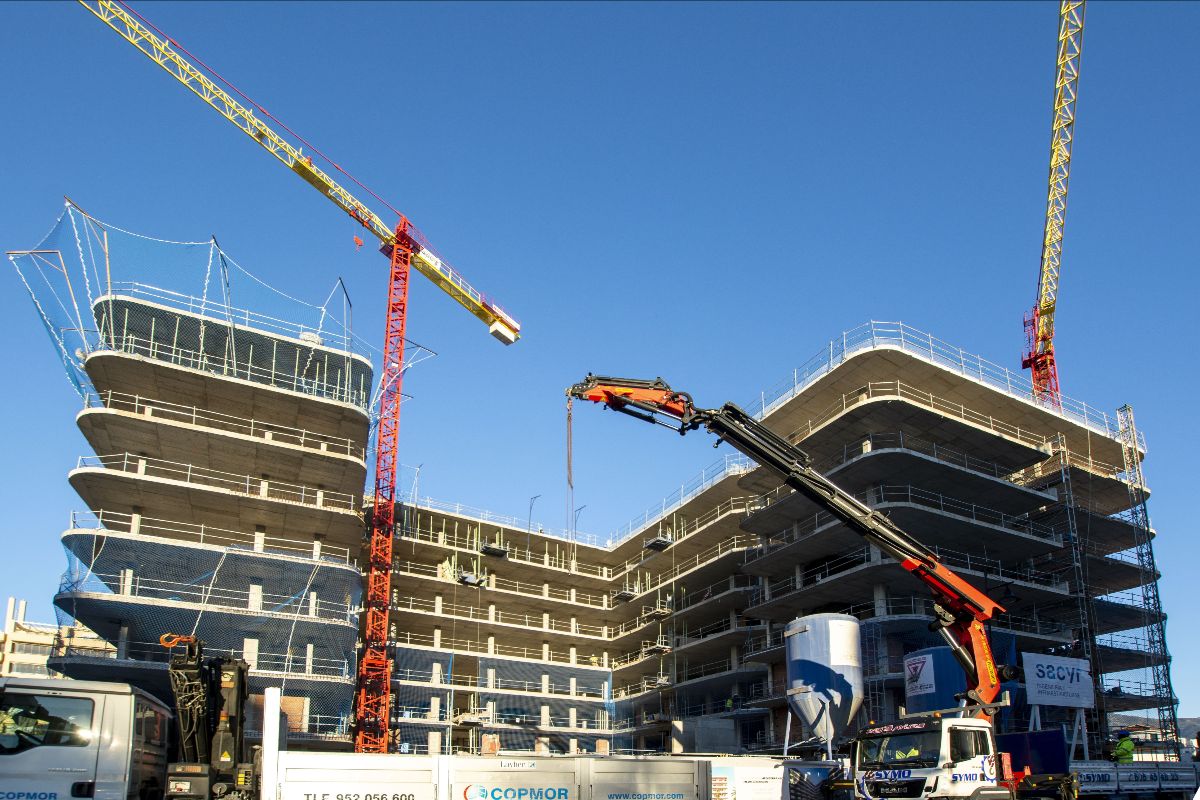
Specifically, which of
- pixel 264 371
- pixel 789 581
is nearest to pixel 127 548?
pixel 264 371

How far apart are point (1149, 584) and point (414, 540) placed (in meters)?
46.0

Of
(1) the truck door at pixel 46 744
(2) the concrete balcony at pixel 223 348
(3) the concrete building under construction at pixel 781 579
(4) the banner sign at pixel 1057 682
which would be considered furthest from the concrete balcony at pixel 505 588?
(1) the truck door at pixel 46 744

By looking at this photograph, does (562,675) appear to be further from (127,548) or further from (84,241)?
(84,241)

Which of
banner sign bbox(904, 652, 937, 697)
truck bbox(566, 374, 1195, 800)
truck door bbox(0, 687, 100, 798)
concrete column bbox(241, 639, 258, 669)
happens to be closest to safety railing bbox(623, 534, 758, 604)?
banner sign bbox(904, 652, 937, 697)

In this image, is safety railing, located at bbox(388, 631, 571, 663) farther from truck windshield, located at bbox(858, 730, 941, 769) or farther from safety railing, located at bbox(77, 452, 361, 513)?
truck windshield, located at bbox(858, 730, 941, 769)

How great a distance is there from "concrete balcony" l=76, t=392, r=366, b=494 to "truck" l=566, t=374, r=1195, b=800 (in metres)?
29.4

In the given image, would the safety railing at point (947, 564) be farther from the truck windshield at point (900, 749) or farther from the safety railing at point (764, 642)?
the truck windshield at point (900, 749)

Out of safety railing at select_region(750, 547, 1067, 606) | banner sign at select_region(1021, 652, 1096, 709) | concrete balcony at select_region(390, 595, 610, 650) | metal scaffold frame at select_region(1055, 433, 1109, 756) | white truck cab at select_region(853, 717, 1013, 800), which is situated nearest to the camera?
white truck cab at select_region(853, 717, 1013, 800)

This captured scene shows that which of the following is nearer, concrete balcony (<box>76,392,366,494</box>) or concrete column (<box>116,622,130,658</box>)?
concrete column (<box>116,622,130,658</box>)

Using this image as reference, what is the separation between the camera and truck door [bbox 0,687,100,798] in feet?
47.0

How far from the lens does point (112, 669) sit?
42844 millimetres

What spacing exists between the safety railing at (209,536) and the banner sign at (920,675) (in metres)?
29.0

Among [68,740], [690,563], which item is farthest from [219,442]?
[68,740]

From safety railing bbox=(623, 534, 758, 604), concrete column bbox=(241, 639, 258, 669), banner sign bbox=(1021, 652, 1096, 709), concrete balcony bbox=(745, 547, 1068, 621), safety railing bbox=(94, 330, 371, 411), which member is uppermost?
safety railing bbox=(94, 330, 371, 411)
